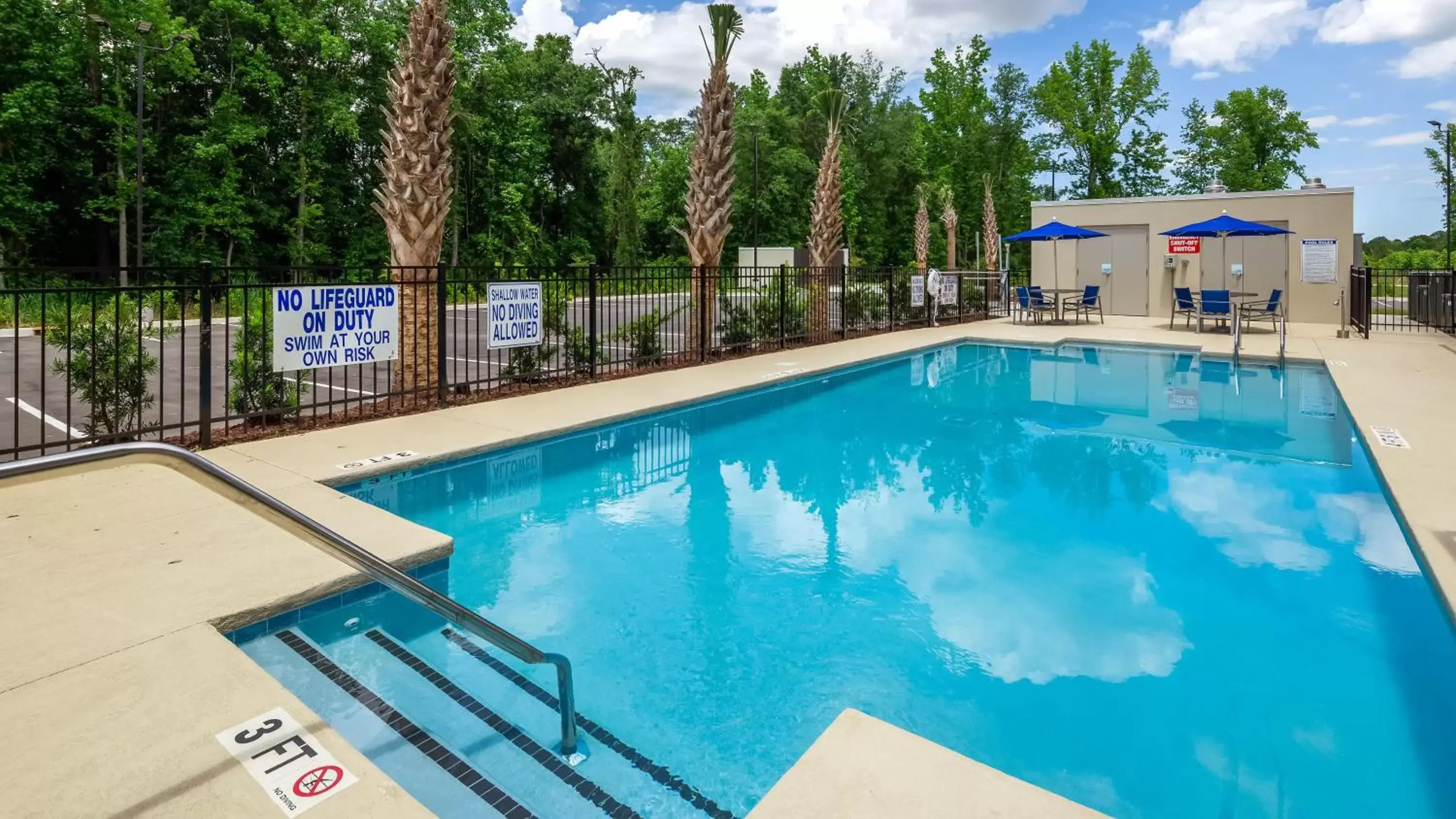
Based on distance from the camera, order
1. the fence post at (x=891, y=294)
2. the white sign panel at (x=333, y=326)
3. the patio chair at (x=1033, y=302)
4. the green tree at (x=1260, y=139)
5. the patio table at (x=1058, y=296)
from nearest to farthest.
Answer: the white sign panel at (x=333, y=326)
the fence post at (x=891, y=294)
the patio table at (x=1058, y=296)
the patio chair at (x=1033, y=302)
the green tree at (x=1260, y=139)

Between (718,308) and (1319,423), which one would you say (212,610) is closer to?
(1319,423)

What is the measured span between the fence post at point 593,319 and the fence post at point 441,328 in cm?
187

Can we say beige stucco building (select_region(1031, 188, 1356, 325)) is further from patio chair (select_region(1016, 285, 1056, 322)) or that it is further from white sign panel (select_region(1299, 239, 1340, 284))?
patio chair (select_region(1016, 285, 1056, 322))

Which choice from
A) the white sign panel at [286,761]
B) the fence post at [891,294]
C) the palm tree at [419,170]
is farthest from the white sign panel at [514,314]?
the fence post at [891,294]

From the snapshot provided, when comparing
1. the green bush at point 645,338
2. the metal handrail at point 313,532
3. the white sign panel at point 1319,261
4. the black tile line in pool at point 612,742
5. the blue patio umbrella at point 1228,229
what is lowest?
the black tile line in pool at point 612,742

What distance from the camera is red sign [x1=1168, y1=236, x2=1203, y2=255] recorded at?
75.1 feet

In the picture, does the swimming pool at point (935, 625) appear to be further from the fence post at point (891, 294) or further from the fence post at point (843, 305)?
the fence post at point (891, 294)

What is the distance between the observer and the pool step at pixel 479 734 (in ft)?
9.04

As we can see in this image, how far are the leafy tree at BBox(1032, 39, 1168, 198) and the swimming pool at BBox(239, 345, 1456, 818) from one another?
45.0 meters

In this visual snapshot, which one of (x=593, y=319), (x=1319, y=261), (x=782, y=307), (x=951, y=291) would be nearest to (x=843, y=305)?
(x=782, y=307)

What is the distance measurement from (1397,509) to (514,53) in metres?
41.3

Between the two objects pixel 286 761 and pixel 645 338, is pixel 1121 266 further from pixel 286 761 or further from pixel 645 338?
pixel 286 761

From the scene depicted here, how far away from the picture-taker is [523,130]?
3919 cm

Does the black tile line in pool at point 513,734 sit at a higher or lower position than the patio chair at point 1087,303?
lower
